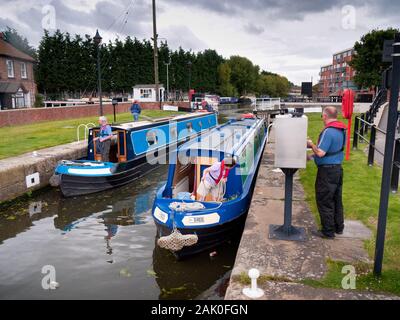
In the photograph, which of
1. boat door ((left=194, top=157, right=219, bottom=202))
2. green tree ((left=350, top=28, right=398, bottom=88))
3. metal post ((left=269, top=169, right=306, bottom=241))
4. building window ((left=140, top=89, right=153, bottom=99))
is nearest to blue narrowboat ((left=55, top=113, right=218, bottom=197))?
boat door ((left=194, top=157, right=219, bottom=202))

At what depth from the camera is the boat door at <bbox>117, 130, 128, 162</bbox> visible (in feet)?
38.8

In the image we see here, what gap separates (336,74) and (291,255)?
355ft

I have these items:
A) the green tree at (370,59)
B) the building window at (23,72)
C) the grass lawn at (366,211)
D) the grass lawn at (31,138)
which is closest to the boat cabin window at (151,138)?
the grass lawn at (31,138)

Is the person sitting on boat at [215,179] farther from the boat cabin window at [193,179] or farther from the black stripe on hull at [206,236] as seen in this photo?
the black stripe on hull at [206,236]

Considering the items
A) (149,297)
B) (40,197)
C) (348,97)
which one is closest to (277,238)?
(149,297)

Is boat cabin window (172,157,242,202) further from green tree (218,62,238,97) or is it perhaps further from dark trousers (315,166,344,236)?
green tree (218,62,238,97)

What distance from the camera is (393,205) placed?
21.2 feet

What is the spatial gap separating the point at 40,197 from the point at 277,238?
7900 mm

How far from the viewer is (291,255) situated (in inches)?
184

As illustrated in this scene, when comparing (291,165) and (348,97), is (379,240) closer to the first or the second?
(291,165)

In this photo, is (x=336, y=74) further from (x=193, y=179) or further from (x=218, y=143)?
(x=193, y=179)

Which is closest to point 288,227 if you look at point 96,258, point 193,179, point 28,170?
point 193,179
